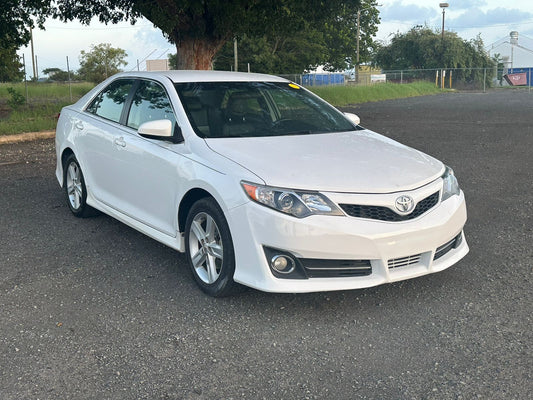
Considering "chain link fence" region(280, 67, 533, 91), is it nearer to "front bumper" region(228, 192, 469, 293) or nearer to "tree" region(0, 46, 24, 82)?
"tree" region(0, 46, 24, 82)

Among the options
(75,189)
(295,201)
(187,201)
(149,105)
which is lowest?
(75,189)

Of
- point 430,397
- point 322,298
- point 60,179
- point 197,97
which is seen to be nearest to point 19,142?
point 60,179

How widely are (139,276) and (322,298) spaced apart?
147cm

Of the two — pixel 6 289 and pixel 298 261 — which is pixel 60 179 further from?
pixel 298 261

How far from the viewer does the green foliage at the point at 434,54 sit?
6134 centimetres

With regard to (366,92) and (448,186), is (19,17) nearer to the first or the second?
(448,186)

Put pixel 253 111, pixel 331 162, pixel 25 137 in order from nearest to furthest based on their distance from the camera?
pixel 331 162 < pixel 253 111 < pixel 25 137

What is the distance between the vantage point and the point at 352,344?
11.8ft

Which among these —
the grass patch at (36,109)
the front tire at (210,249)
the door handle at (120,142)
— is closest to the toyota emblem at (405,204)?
the front tire at (210,249)

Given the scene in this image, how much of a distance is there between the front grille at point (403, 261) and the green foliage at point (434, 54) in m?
57.8

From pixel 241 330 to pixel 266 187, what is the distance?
90 cm

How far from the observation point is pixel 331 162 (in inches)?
166

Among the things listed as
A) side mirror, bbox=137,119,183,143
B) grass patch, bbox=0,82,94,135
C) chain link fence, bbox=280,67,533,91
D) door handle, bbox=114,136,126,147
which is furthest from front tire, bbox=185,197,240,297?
chain link fence, bbox=280,67,533,91

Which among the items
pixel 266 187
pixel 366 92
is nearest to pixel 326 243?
pixel 266 187
